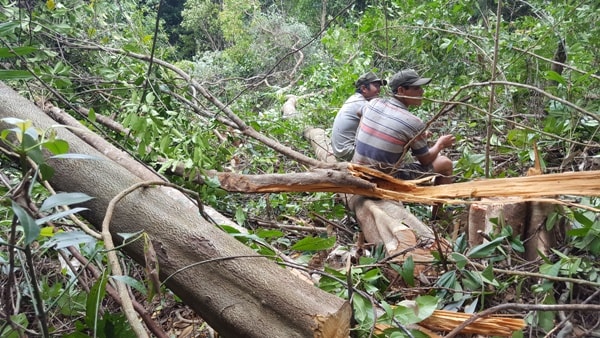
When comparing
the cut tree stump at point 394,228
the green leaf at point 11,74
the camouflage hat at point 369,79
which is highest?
the green leaf at point 11,74

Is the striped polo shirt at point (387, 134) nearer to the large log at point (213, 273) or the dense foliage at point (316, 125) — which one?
the dense foliage at point (316, 125)

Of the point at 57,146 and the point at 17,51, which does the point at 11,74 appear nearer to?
the point at 17,51

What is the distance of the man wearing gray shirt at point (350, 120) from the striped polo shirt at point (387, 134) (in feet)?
2.32

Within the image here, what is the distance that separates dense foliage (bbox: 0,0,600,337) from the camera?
171 cm

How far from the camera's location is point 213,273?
1.45 meters

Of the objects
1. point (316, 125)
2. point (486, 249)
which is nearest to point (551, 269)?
point (486, 249)

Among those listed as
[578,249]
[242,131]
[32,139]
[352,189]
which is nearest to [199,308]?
[32,139]

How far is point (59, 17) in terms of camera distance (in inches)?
150

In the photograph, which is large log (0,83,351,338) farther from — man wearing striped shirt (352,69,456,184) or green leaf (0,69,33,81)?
man wearing striped shirt (352,69,456,184)

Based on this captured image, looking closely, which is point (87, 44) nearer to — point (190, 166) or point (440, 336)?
point (190, 166)

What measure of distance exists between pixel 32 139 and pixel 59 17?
10.8 ft

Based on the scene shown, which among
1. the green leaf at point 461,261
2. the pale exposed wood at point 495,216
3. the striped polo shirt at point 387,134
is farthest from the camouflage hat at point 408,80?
the green leaf at point 461,261

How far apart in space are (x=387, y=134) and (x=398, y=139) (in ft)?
0.30

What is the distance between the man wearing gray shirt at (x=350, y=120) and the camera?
475 cm
